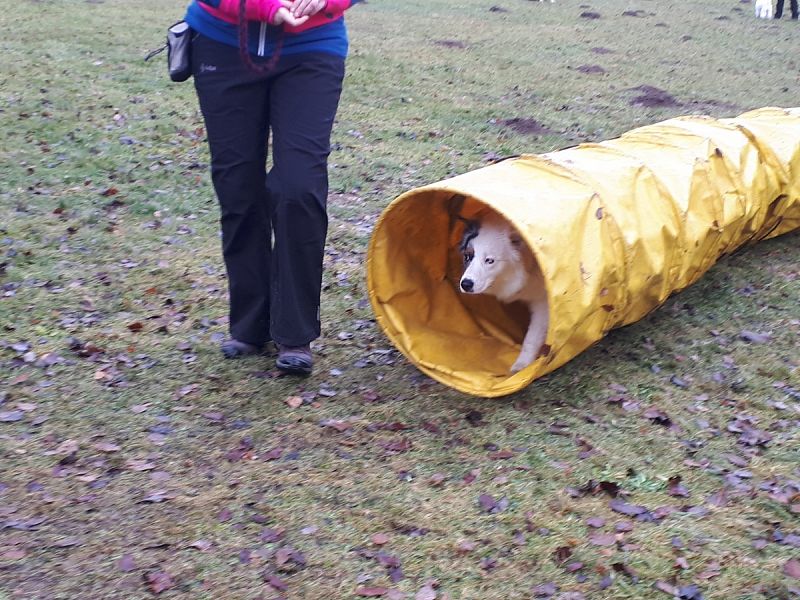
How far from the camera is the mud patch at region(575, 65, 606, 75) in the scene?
12523mm

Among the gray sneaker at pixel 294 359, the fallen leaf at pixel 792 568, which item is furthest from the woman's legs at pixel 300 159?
the fallen leaf at pixel 792 568

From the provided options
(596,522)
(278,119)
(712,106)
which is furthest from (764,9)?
(596,522)

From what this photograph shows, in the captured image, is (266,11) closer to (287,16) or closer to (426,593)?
(287,16)

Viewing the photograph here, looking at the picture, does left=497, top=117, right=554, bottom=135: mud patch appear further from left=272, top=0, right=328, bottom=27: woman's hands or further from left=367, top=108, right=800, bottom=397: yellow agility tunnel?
left=272, top=0, right=328, bottom=27: woman's hands

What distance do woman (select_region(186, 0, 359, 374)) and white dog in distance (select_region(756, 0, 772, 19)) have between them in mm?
17908

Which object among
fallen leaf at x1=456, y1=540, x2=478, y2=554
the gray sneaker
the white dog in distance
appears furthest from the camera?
the white dog in distance

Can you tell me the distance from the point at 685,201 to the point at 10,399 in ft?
12.5

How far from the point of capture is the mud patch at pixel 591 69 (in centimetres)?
1252

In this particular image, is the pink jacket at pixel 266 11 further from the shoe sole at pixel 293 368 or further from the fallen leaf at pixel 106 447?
the fallen leaf at pixel 106 447

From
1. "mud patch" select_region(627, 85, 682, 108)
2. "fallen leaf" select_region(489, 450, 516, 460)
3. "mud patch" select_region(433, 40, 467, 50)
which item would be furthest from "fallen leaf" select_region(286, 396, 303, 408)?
"mud patch" select_region(433, 40, 467, 50)

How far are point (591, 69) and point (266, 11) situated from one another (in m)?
9.96

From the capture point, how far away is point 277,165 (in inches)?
154

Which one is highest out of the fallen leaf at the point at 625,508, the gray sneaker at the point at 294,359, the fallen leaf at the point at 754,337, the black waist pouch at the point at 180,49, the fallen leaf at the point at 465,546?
the black waist pouch at the point at 180,49

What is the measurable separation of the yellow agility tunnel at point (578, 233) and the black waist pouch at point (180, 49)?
122cm
